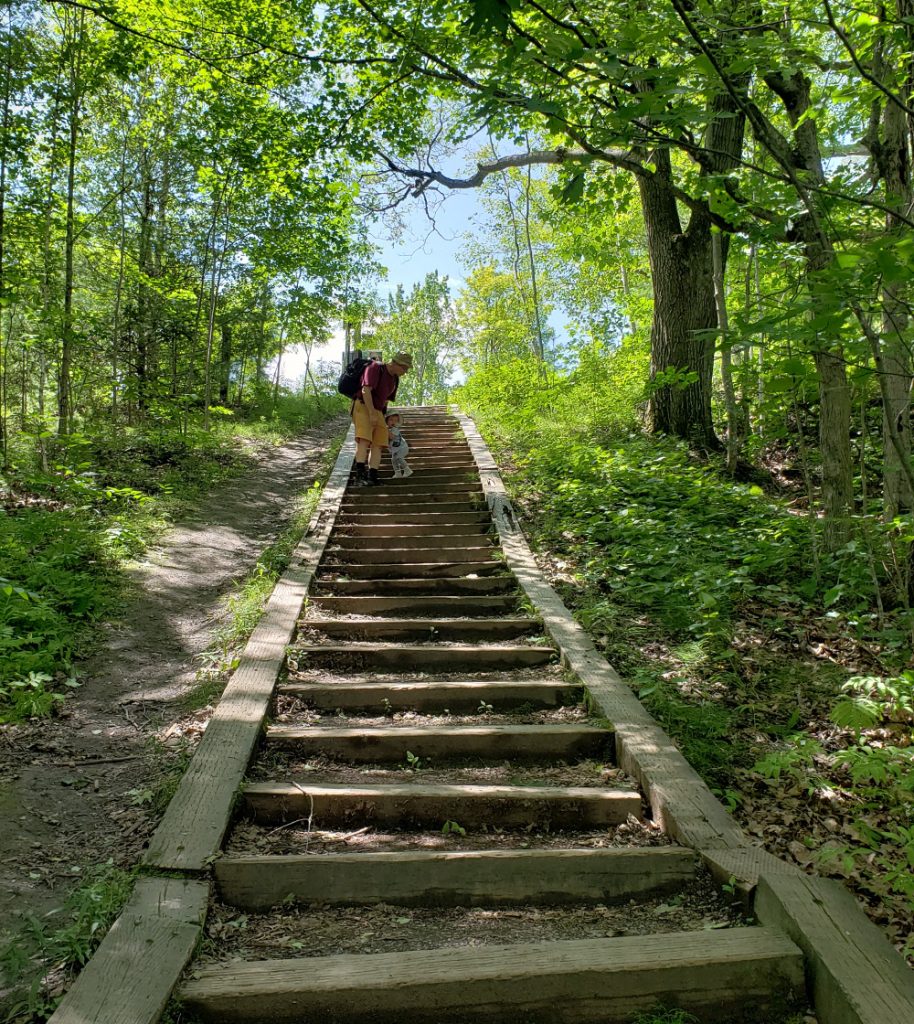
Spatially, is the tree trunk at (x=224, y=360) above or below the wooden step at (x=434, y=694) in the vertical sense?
above

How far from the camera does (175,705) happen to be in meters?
4.01

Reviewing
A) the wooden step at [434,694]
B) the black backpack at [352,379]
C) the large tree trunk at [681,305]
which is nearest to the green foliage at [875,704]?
the wooden step at [434,694]

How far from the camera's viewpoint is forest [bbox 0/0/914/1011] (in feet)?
9.83

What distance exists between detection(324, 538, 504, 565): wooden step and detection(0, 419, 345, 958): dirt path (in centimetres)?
115

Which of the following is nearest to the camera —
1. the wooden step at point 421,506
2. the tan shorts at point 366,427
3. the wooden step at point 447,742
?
the wooden step at point 447,742

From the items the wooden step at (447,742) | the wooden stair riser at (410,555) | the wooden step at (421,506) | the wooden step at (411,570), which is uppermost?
the wooden step at (421,506)

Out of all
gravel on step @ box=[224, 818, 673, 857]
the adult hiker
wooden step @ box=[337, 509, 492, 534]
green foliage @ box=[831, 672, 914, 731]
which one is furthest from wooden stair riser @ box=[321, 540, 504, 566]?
gravel on step @ box=[224, 818, 673, 857]

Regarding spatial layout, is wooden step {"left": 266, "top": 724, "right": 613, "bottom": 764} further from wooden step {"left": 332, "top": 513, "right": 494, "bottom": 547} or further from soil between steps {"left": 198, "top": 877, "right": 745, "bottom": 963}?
wooden step {"left": 332, "top": 513, "right": 494, "bottom": 547}

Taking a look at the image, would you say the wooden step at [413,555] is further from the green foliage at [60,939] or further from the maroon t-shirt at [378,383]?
the green foliage at [60,939]

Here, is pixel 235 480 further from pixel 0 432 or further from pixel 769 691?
pixel 769 691

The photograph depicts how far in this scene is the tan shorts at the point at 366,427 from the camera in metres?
8.30

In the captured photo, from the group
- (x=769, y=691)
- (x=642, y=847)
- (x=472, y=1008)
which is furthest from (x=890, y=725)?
(x=472, y=1008)

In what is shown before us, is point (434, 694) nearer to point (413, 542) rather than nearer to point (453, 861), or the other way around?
point (453, 861)

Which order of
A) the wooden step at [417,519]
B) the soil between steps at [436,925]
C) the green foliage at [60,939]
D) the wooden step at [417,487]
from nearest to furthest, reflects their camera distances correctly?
the green foliage at [60,939] < the soil between steps at [436,925] < the wooden step at [417,519] < the wooden step at [417,487]
